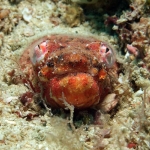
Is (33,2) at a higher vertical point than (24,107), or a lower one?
higher

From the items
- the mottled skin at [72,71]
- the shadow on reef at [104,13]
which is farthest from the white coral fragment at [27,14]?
the mottled skin at [72,71]

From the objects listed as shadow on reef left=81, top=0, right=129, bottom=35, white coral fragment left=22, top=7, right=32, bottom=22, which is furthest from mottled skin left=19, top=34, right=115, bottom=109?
white coral fragment left=22, top=7, right=32, bottom=22

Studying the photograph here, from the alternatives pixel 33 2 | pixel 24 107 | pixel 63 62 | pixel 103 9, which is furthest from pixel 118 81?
pixel 33 2

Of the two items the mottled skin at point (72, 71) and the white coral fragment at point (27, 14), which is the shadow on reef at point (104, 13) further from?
the mottled skin at point (72, 71)

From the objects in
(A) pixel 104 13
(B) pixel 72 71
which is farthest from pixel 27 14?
(B) pixel 72 71

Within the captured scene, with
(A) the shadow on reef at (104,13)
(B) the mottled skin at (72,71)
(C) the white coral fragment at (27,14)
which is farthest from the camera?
(C) the white coral fragment at (27,14)

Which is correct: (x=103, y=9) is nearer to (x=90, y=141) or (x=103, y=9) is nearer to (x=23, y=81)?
(x=23, y=81)

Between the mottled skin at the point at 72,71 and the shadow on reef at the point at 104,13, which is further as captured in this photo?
the shadow on reef at the point at 104,13

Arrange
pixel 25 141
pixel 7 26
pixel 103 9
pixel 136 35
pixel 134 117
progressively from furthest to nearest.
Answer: pixel 103 9
pixel 7 26
pixel 136 35
pixel 134 117
pixel 25 141

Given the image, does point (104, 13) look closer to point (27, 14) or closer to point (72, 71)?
point (27, 14)
